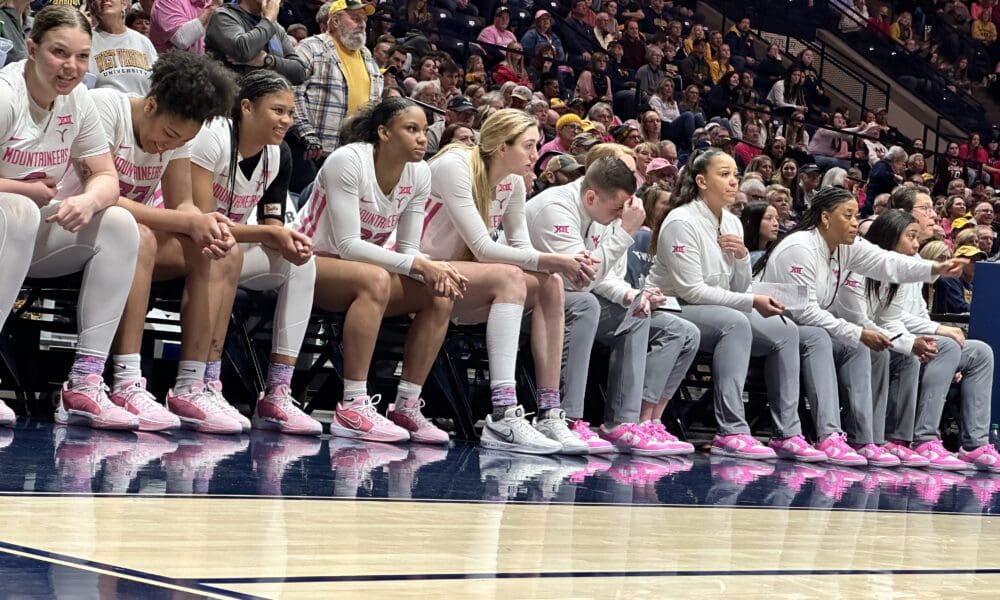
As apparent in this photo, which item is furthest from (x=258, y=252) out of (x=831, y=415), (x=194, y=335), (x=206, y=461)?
(x=831, y=415)

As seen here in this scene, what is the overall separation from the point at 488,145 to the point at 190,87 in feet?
4.51

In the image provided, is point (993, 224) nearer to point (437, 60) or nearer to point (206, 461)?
point (437, 60)

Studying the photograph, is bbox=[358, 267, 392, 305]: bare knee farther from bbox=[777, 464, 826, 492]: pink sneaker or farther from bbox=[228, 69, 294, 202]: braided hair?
bbox=[777, 464, 826, 492]: pink sneaker

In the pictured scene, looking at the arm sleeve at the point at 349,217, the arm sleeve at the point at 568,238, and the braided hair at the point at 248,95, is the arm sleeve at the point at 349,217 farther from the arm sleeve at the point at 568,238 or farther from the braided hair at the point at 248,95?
the arm sleeve at the point at 568,238

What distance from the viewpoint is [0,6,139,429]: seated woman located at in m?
3.88

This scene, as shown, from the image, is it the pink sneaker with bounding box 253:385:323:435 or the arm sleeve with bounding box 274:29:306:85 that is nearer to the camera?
the pink sneaker with bounding box 253:385:323:435

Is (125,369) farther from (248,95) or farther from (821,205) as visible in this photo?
(821,205)

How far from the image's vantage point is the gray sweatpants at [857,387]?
6391 mm

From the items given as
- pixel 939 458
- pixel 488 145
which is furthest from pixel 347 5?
pixel 939 458

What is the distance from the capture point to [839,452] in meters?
6.05

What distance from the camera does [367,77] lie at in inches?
280

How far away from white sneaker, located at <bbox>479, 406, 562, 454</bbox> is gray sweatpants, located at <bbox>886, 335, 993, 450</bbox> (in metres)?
2.52

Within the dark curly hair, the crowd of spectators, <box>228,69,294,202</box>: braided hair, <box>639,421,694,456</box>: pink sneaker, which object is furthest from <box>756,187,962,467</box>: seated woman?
the dark curly hair

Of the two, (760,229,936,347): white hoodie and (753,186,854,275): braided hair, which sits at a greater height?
(753,186,854,275): braided hair
